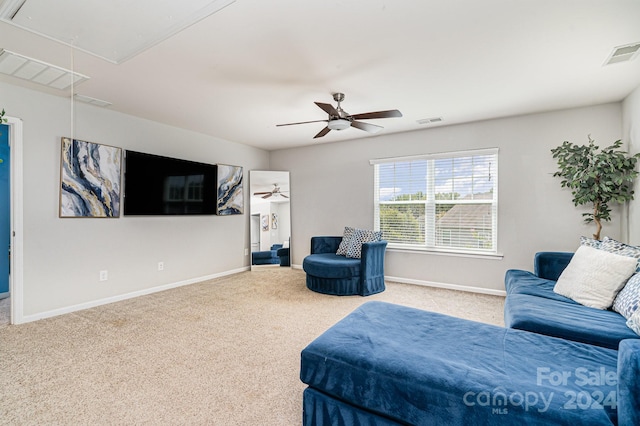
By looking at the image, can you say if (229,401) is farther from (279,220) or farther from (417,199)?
(279,220)

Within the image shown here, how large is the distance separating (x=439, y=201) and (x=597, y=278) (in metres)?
2.47

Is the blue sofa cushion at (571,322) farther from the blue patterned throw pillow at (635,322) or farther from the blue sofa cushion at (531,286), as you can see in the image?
the blue sofa cushion at (531,286)

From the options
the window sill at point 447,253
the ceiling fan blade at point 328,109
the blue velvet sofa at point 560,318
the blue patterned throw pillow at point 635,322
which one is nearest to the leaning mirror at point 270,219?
the window sill at point 447,253

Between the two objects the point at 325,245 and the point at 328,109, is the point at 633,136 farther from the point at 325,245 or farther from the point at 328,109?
the point at 325,245

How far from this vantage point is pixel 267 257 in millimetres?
5844

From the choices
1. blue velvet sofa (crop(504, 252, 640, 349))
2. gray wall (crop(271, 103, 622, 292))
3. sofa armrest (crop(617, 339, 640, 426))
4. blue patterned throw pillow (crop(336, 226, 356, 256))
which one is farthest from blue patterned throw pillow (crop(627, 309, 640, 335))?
blue patterned throw pillow (crop(336, 226, 356, 256))

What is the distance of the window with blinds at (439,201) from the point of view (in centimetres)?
427

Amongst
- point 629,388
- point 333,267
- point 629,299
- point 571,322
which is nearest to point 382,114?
point 333,267

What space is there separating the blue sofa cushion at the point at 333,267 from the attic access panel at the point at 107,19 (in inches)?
122

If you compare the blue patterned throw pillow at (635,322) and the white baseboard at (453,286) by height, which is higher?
the blue patterned throw pillow at (635,322)

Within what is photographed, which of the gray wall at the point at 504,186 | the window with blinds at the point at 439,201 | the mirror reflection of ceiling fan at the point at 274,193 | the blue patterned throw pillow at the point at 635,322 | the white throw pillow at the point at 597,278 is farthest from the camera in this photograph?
the mirror reflection of ceiling fan at the point at 274,193

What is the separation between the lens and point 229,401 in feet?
6.05

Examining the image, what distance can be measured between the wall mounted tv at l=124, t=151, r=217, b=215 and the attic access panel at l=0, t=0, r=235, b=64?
6.57ft

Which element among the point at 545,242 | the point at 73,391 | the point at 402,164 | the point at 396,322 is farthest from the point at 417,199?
the point at 73,391
